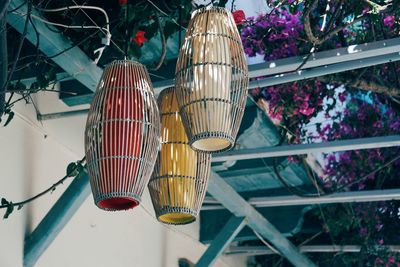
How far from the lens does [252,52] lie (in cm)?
486

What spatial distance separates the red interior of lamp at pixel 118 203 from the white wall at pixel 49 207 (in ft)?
5.10

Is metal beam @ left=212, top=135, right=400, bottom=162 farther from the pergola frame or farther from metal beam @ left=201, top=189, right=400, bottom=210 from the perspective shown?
metal beam @ left=201, top=189, right=400, bottom=210

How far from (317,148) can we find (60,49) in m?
1.51

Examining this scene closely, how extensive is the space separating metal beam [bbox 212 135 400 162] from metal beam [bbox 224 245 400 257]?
1.71 metres

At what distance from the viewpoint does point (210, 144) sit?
2.62 m

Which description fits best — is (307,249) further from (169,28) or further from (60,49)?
(60,49)

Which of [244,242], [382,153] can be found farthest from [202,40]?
[244,242]

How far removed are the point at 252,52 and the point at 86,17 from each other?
1257 millimetres

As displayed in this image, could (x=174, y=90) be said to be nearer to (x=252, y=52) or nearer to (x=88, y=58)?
(x=88, y=58)

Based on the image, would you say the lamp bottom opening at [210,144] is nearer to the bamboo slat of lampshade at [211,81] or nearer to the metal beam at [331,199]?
the bamboo slat of lampshade at [211,81]

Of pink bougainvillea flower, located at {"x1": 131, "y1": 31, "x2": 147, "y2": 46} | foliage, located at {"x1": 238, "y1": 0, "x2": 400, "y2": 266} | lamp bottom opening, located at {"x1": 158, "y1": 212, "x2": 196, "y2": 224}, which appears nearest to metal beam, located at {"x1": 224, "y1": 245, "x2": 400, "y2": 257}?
foliage, located at {"x1": 238, "y1": 0, "x2": 400, "y2": 266}

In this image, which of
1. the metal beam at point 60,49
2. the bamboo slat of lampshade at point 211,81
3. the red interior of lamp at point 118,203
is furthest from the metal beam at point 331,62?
the red interior of lamp at point 118,203

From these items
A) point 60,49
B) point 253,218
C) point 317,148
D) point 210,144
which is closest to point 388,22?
point 317,148

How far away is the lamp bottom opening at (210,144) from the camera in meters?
2.59
